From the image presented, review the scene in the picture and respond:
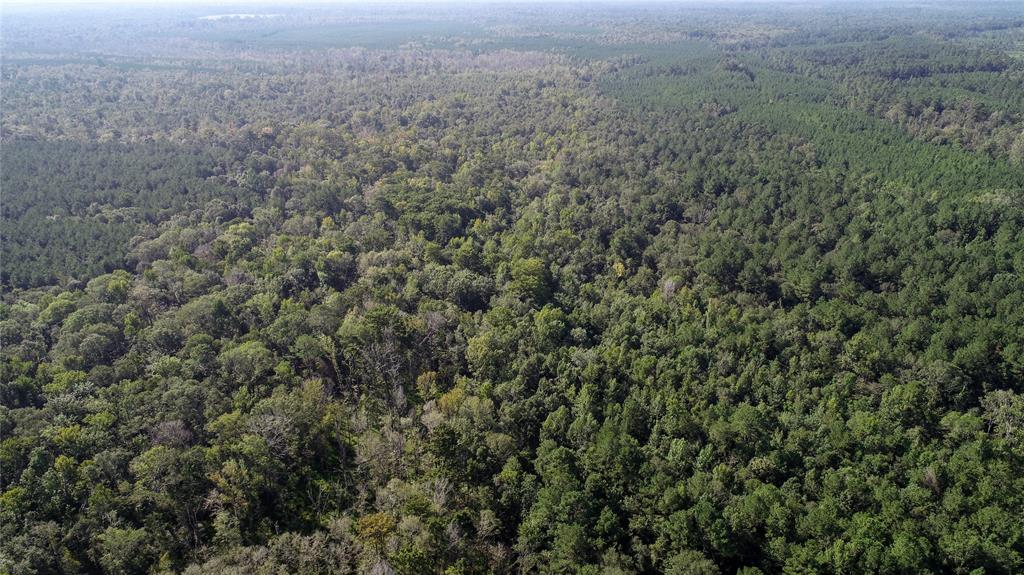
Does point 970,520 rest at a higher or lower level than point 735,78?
lower

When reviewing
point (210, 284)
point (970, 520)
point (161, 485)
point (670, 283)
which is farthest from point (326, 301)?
point (970, 520)

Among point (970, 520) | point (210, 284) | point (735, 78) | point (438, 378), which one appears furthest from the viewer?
point (735, 78)

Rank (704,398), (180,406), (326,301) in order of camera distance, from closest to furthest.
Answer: (180,406) < (704,398) < (326,301)

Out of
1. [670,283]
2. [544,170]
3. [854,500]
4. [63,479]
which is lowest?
[854,500]

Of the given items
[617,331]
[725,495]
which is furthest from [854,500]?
[617,331]

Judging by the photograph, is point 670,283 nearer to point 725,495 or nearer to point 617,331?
point 617,331

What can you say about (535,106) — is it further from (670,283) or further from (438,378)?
(438,378)

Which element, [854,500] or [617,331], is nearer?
[854,500]
